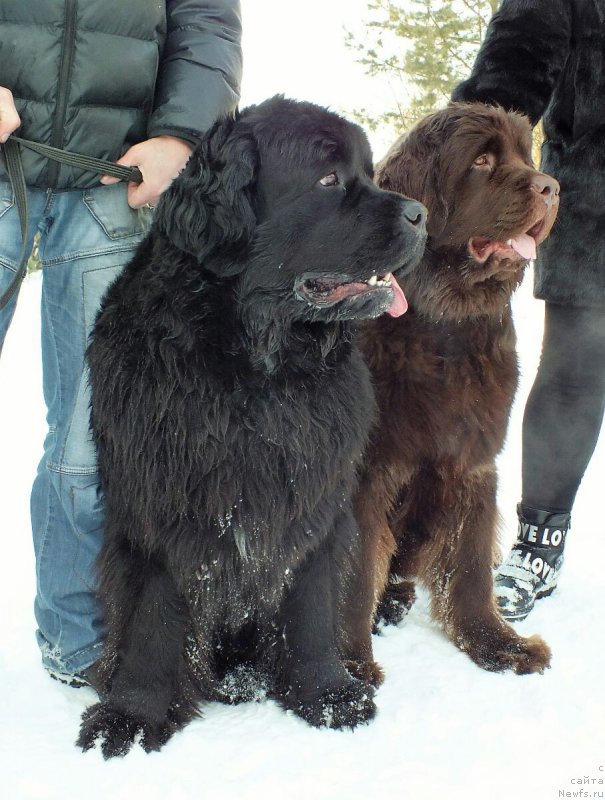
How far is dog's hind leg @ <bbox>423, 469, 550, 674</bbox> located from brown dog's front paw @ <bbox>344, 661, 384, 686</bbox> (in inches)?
13.4

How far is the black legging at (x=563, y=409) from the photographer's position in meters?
2.94

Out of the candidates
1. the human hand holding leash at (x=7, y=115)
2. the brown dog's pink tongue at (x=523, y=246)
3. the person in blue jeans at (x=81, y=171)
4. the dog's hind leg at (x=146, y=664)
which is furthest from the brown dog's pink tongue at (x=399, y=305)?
the human hand holding leash at (x=7, y=115)

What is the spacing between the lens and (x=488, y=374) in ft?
8.18

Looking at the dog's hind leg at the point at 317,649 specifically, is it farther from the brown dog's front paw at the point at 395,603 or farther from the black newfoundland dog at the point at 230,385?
the brown dog's front paw at the point at 395,603

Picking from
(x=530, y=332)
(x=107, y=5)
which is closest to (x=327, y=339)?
(x=107, y=5)

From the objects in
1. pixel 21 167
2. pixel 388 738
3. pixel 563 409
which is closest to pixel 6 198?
pixel 21 167

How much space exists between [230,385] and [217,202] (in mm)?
450

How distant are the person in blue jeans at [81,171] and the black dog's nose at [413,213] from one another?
2.04ft

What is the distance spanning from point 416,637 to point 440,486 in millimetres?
555

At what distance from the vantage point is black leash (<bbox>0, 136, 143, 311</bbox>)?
2043mm

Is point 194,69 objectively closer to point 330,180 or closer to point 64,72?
point 64,72

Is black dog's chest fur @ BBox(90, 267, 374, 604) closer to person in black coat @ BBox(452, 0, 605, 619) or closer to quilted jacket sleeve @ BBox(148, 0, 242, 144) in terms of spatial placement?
quilted jacket sleeve @ BBox(148, 0, 242, 144)

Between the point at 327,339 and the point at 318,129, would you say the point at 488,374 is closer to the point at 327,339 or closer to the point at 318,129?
the point at 327,339

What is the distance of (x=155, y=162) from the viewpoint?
7.30ft
